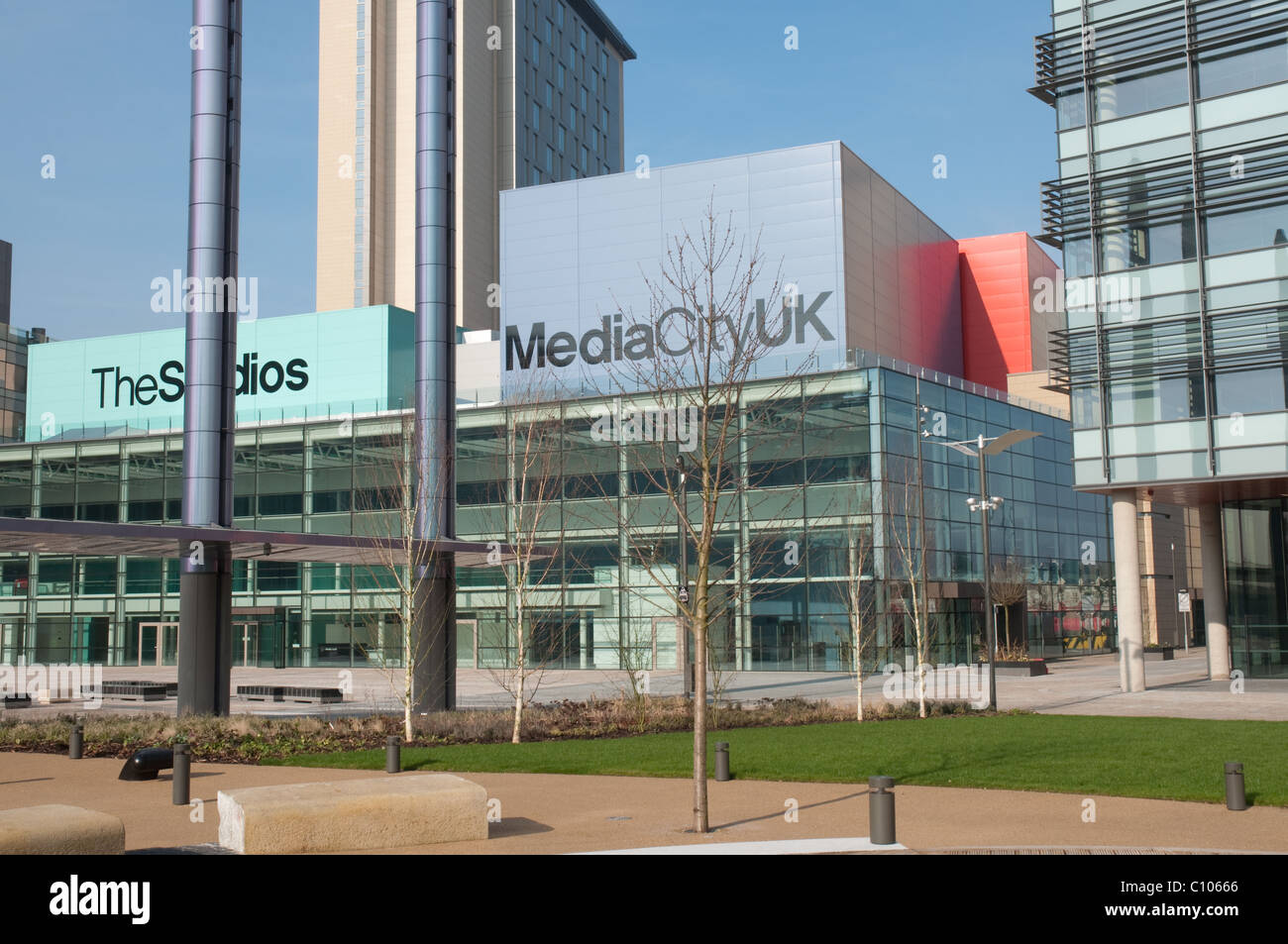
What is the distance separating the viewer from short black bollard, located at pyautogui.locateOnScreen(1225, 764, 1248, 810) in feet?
45.3

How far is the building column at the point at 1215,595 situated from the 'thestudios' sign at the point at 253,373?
1422 inches

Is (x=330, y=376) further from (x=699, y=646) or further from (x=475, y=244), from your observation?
(x=699, y=646)

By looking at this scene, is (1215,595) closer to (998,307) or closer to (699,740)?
(998,307)

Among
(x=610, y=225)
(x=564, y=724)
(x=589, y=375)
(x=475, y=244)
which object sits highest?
(x=475, y=244)

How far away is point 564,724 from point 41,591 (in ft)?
163

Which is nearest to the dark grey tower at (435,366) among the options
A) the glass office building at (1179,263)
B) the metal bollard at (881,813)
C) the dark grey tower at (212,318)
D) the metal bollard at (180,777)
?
the dark grey tower at (212,318)

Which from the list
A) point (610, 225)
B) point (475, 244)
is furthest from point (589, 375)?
point (475, 244)

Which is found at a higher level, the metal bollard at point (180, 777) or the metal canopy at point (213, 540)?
the metal canopy at point (213, 540)

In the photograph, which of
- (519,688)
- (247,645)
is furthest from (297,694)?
(247,645)

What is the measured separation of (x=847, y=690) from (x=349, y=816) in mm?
28644

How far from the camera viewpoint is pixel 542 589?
52.3 meters

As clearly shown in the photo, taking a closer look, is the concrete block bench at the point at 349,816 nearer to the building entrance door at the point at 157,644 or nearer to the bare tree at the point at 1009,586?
the bare tree at the point at 1009,586

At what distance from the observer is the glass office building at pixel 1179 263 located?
3603cm

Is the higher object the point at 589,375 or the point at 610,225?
the point at 610,225
